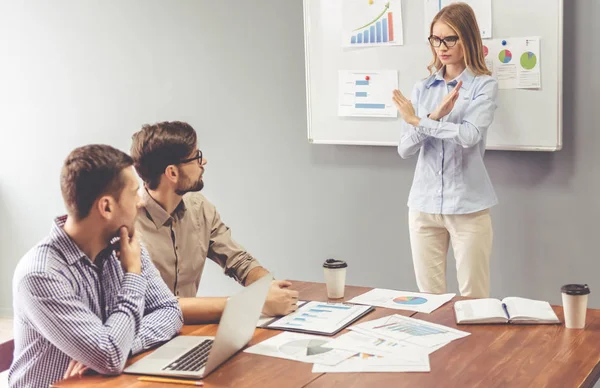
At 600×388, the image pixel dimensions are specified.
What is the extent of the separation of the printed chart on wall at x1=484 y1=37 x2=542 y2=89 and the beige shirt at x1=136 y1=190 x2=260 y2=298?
4.58 ft

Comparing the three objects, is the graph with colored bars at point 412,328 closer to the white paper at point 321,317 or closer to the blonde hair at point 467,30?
the white paper at point 321,317

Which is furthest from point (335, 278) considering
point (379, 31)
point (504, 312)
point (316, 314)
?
point (379, 31)

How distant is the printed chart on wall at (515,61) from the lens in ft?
11.3

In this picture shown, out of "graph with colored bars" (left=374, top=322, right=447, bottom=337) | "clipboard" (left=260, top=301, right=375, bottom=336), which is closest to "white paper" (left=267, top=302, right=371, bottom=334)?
"clipboard" (left=260, top=301, right=375, bottom=336)

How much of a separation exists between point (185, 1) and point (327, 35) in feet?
2.81

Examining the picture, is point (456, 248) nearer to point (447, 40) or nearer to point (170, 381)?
point (447, 40)

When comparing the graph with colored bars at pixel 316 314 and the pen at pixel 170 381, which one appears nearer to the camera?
the pen at pixel 170 381

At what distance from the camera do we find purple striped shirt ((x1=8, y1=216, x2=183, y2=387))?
76.1 inches

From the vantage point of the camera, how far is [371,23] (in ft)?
12.5

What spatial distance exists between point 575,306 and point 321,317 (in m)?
0.69

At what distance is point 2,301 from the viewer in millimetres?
5055

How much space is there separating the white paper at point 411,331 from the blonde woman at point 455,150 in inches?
43.8

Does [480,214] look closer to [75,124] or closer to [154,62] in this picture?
[154,62]

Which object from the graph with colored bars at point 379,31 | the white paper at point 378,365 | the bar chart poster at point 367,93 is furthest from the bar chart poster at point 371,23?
the white paper at point 378,365
